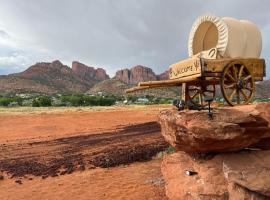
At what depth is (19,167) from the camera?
47.6 ft

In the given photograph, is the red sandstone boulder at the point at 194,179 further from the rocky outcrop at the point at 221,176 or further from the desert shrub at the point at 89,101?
the desert shrub at the point at 89,101

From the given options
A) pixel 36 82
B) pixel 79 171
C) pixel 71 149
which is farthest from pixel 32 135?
pixel 36 82

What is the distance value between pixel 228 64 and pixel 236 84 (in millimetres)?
513

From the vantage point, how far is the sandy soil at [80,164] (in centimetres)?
1094

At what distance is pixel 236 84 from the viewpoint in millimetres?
8648

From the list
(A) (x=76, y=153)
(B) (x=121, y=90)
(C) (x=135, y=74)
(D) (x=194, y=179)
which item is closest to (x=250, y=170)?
(D) (x=194, y=179)

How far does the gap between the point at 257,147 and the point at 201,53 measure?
2581 mm

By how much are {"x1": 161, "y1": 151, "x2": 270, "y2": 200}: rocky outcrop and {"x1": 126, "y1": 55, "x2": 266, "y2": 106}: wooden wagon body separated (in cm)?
140

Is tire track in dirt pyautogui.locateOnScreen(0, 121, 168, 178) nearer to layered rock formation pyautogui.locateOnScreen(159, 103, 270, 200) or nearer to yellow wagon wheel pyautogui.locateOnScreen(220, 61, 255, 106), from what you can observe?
layered rock formation pyautogui.locateOnScreen(159, 103, 270, 200)

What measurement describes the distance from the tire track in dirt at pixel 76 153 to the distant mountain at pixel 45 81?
9422cm

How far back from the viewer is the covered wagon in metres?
8.51

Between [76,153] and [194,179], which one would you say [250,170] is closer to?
[194,179]

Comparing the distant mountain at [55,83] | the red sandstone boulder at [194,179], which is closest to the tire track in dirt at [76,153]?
the red sandstone boulder at [194,179]

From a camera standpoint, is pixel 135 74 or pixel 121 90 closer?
pixel 121 90
